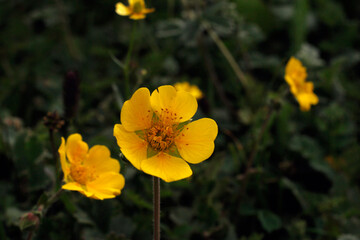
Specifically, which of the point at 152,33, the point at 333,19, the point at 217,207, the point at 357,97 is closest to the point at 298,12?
the point at 333,19

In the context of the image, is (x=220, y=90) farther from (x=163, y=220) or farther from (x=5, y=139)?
(x=5, y=139)

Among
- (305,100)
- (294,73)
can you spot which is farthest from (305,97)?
(294,73)

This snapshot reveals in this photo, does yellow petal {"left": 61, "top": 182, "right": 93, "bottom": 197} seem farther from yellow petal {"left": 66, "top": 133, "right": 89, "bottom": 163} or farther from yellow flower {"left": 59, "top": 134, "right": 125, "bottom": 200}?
yellow petal {"left": 66, "top": 133, "right": 89, "bottom": 163}

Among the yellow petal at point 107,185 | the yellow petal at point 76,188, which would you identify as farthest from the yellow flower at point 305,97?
the yellow petal at point 76,188

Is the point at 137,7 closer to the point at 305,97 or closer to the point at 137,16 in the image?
the point at 137,16

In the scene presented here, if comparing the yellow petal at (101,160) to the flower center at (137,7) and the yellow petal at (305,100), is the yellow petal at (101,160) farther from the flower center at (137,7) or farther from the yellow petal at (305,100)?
the yellow petal at (305,100)
